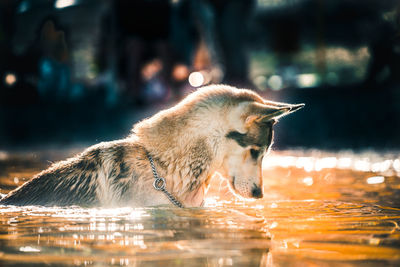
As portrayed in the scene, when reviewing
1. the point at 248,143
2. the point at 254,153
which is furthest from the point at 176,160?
the point at 254,153

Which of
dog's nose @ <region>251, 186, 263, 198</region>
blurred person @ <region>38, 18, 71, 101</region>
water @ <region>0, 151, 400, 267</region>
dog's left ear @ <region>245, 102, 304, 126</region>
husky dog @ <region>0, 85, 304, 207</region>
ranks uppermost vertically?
blurred person @ <region>38, 18, 71, 101</region>

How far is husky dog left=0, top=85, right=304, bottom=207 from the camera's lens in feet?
20.1

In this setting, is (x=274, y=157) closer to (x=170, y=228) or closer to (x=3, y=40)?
(x=170, y=228)

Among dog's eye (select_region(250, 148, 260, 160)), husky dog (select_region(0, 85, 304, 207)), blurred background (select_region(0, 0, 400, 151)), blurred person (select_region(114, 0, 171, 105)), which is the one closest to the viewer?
husky dog (select_region(0, 85, 304, 207))

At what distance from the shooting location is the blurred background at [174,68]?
15.9 meters

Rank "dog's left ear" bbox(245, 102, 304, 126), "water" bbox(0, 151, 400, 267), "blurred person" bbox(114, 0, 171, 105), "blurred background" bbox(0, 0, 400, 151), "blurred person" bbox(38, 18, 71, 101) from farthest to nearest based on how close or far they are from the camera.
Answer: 1. "blurred person" bbox(114, 0, 171, 105)
2. "blurred person" bbox(38, 18, 71, 101)
3. "blurred background" bbox(0, 0, 400, 151)
4. "dog's left ear" bbox(245, 102, 304, 126)
5. "water" bbox(0, 151, 400, 267)

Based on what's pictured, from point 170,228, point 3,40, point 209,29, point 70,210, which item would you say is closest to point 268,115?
point 170,228

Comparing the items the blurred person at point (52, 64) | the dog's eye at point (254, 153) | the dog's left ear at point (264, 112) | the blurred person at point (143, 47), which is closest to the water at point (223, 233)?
the dog's eye at point (254, 153)

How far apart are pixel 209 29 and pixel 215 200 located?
422 inches

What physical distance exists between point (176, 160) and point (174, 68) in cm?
1413

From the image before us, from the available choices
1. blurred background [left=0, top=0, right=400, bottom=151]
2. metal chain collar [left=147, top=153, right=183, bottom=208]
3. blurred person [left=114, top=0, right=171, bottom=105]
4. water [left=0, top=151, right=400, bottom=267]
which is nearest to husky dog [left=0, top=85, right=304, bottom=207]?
metal chain collar [left=147, top=153, right=183, bottom=208]

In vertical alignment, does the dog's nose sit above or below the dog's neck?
below

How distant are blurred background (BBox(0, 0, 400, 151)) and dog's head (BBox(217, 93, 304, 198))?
9.00 meters

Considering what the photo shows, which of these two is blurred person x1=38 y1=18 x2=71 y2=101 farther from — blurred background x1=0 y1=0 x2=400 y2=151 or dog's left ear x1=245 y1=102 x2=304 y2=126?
dog's left ear x1=245 y1=102 x2=304 y2=126
